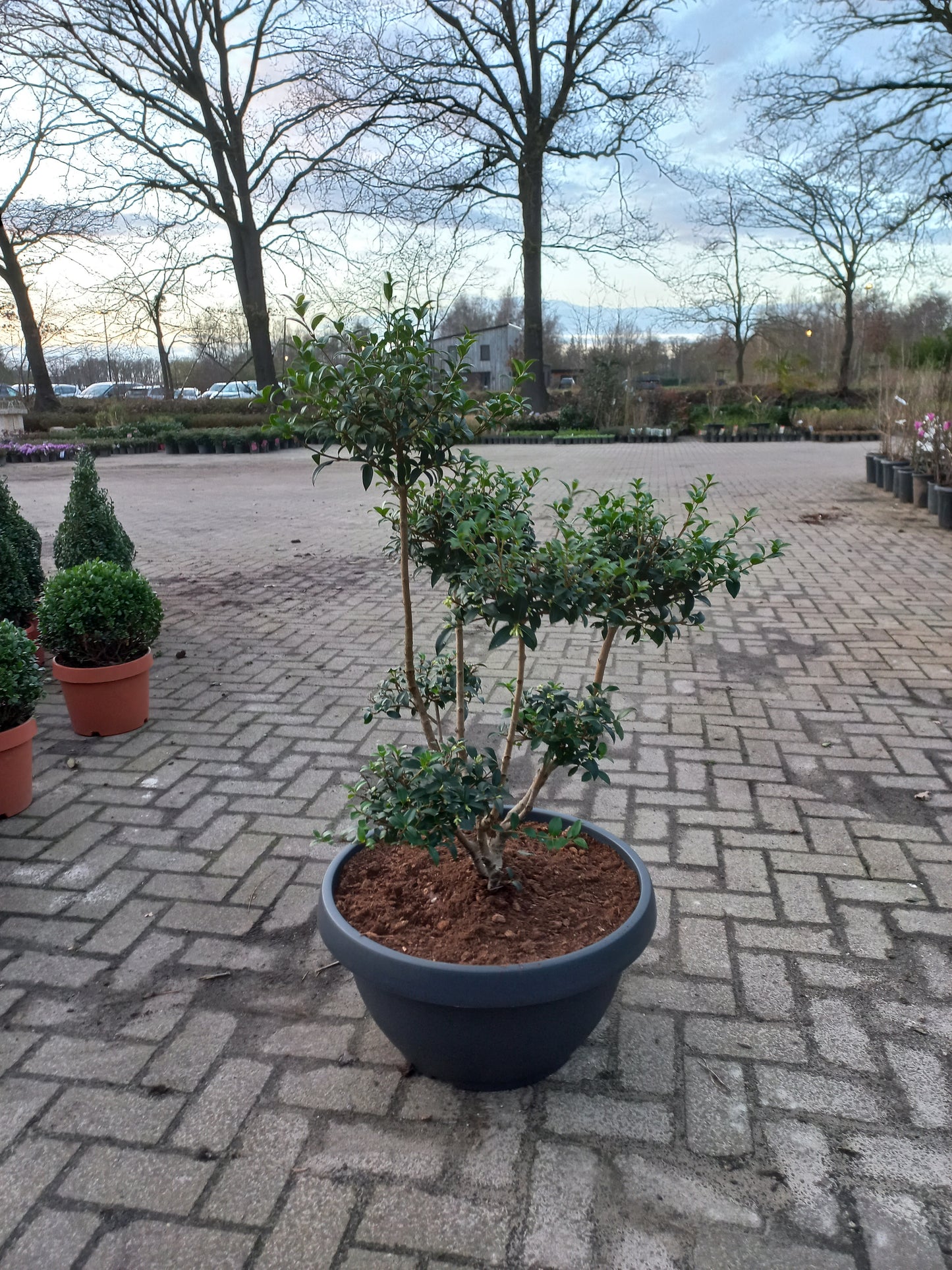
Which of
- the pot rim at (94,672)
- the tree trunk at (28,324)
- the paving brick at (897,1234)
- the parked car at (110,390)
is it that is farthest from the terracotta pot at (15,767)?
the parked car at (110,390)

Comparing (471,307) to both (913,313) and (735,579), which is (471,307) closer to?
(913,313)

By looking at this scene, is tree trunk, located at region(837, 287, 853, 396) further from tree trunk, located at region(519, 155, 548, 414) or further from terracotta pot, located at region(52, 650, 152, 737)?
terracotta pot, located at region(52, 650, 152, 737)

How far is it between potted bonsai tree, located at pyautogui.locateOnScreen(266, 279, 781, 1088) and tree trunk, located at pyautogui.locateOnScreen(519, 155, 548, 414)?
26566 mm

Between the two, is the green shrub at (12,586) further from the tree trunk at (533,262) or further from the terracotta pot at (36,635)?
the tree trunk at (533,262)

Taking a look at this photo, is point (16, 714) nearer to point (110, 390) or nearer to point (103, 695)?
point (103, 695)

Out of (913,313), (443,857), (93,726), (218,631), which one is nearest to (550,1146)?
(443,857)

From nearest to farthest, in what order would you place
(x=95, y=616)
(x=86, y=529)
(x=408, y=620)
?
(x=408, y=620) → (x=95, y=616) → (x=86, y=529)

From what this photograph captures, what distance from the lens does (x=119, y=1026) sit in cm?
236

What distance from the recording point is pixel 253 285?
28.1 m

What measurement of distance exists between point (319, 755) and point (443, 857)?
1.78m

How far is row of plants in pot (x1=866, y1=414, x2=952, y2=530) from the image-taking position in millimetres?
10141

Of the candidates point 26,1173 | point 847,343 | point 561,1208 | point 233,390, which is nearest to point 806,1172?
point 561,1208

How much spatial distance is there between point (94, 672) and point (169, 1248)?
305cm

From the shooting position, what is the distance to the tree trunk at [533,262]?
89.7 ft
